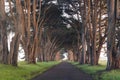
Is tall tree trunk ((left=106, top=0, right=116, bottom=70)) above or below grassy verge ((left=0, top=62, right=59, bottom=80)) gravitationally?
above

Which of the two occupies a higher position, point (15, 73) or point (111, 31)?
point (111, 31)

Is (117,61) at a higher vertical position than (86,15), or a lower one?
lower

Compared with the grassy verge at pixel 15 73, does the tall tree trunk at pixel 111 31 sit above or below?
above

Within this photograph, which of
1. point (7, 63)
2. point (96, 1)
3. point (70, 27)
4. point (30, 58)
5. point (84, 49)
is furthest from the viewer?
point (70, 27)

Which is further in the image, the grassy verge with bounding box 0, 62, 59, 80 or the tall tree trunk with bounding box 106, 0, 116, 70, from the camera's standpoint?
the tall tree trunk with bounding box 106, 0, 116, 70

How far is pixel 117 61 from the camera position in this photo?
27281 mm

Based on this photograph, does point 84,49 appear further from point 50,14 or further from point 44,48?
point 44,48

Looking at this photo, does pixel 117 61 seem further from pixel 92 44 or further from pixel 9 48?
pixel 92 44

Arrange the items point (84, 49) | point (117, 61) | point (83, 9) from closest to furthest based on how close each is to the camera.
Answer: point (117, 61) < point (83, 9) < point (84, 49)

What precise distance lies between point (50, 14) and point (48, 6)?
2.55 metres

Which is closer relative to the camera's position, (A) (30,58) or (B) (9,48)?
(B) (9,48)

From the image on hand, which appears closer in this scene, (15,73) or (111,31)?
(15,73)

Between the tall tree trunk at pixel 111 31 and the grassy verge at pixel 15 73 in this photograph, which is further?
the tall tree trunk at pixel 111 31

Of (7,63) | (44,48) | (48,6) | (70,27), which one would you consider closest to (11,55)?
(7,63)
